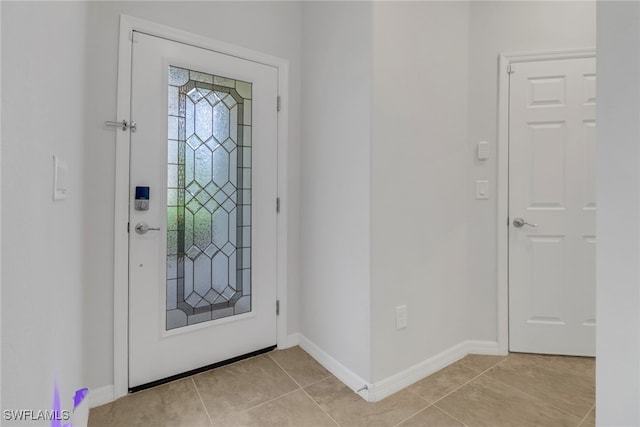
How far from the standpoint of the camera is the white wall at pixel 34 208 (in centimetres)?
41

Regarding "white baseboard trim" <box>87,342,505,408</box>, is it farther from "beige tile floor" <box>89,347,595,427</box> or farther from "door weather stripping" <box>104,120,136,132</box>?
"door weather stripping" <box>104,120,136,132</box>

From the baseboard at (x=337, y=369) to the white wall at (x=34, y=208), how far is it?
1313 mm

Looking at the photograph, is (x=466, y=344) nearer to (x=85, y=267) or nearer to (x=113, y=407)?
(x=113, y=407)

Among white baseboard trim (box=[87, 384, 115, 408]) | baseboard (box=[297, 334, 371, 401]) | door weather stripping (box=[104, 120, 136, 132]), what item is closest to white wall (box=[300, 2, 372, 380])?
baseboard (box=[297, 334, 371, 401])

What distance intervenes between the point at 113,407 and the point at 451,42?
9.72ft

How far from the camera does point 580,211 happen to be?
2.01 metres

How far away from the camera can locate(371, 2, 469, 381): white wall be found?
65.6 inches

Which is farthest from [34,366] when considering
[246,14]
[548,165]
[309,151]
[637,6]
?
[548,165]

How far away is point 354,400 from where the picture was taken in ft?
5.32

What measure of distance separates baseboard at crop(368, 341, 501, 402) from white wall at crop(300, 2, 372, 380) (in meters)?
0.10

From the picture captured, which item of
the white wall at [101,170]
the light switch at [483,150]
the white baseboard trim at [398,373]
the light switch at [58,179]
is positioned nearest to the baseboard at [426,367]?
the white baseboard trim at [398,373]

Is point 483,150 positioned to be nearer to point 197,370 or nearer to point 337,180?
point 337,180

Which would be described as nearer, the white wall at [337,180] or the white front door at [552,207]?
the white wall at [337,180]

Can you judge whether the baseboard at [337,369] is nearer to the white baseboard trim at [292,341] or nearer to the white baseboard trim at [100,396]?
the white baseboard trim at [292,341]
